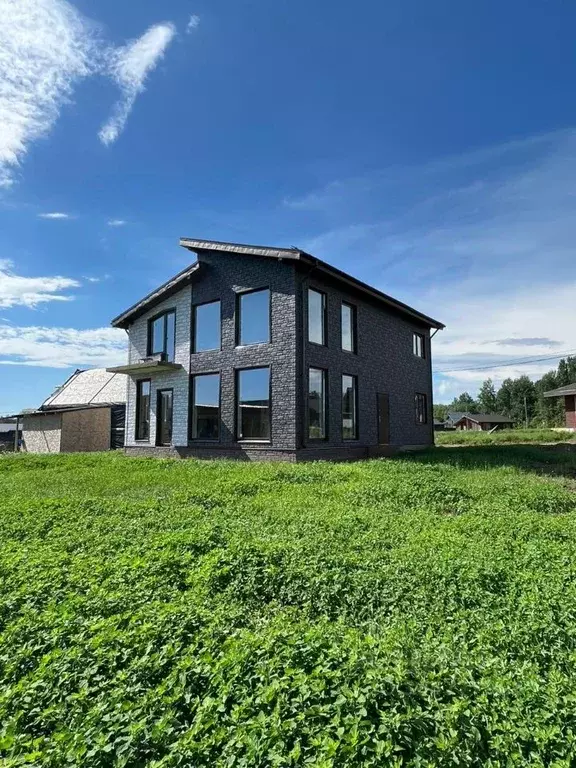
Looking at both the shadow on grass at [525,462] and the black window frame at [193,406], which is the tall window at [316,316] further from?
the shadow on grass at [525,462]

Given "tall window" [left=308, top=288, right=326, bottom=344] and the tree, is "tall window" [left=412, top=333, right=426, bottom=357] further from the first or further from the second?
the tree

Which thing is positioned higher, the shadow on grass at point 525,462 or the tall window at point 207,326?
the tall window at point 207,326

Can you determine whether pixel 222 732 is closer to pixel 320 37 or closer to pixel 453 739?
pixel 453 739

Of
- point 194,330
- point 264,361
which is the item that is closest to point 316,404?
point 264,361

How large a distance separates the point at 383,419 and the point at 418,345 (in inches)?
205

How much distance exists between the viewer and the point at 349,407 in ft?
49.2

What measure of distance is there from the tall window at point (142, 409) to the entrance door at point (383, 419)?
8.49m

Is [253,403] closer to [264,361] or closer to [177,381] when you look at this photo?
[264,361]

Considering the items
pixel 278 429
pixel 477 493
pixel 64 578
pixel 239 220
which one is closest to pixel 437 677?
pixel 64 578

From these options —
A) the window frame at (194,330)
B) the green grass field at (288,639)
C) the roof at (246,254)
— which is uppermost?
the roof at (246,254)

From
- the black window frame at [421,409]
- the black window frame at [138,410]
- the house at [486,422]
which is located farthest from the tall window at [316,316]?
the house at [486,422]

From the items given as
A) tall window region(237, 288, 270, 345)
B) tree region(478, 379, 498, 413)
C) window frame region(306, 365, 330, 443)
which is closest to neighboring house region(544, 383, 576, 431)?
window frame region(306, 365, 330, 443)

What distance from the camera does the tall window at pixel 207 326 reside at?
48.6 feet

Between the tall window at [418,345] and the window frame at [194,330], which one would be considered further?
the tall window at [418,345]
